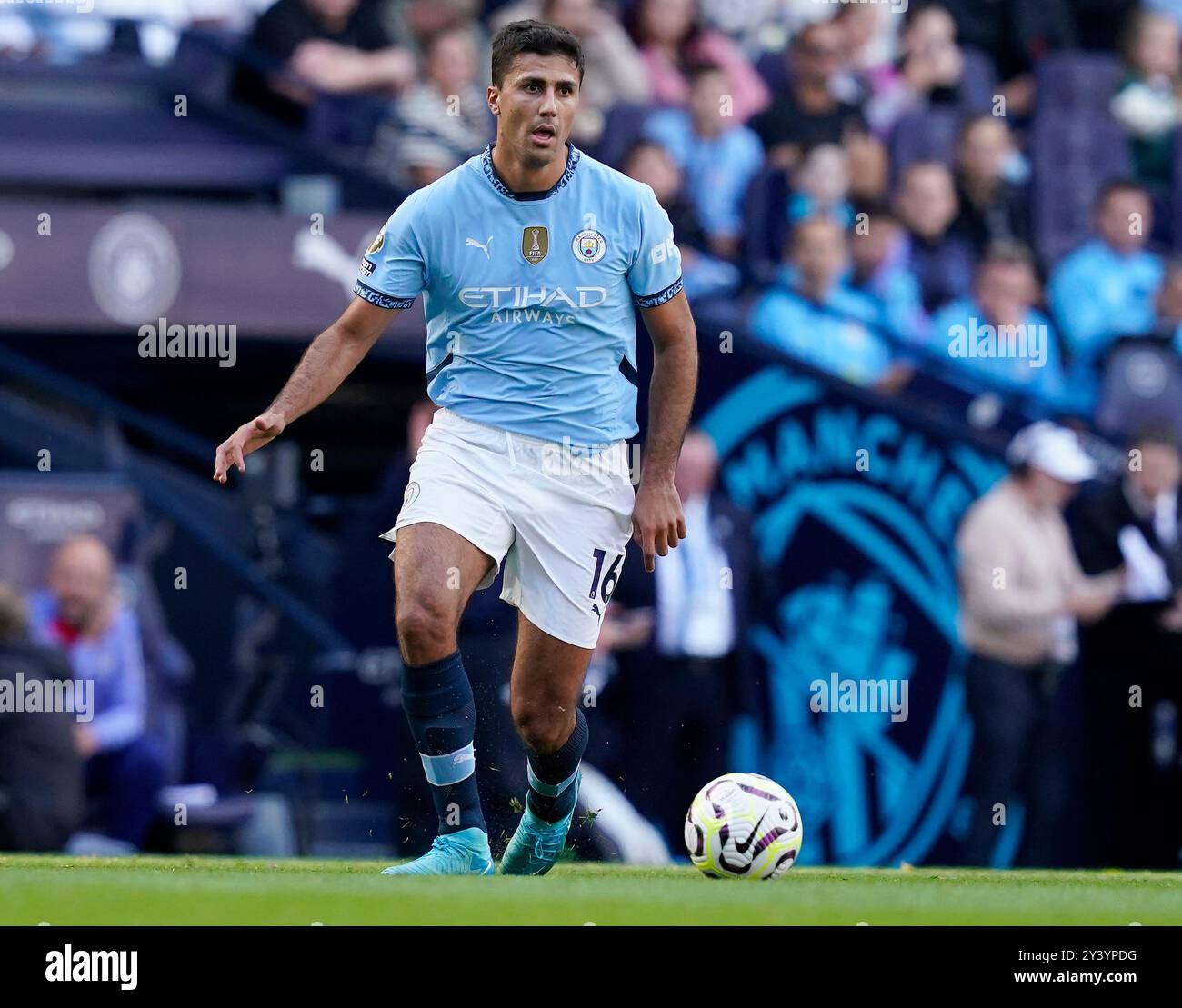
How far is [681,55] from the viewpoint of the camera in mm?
13742

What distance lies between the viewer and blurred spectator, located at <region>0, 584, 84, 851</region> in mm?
10602

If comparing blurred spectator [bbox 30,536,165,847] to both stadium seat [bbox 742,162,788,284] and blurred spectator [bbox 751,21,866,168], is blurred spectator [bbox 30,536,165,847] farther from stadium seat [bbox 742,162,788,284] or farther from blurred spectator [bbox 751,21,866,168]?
blurred spectator [bbox 751,21,866,168]

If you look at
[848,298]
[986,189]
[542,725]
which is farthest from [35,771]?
[986,189]

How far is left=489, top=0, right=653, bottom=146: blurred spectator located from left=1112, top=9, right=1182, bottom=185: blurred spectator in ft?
10.9

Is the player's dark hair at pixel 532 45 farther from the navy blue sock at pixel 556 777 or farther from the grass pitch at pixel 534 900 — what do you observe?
the grass pitch at pixel 534 900

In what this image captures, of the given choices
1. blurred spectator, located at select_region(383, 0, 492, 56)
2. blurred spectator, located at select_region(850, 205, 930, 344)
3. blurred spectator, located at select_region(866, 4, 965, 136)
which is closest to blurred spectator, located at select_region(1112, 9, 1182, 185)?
blurred spectator, located at select_region(866, 4, 965, 136)

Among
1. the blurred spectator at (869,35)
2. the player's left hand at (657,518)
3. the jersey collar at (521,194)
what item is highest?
the blurred spectator at (869,35)

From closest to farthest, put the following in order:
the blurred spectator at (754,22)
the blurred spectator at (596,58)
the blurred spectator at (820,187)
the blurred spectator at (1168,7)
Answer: the blurred spectator at (820,187) < the blurred spectator at (596,58) < the blurred spectator at (754,22) < the blurred spectator at (1168,7)

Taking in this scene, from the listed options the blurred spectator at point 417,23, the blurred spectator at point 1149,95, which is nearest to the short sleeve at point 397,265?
the blurred spectator at point 417,23

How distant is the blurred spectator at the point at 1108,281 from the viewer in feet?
43.4

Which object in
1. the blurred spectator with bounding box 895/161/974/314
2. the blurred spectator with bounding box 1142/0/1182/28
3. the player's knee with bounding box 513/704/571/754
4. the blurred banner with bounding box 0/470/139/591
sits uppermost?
the blurred spectator with bounding box 1142/0/1182/28

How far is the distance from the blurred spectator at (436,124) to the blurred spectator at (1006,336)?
114 inches

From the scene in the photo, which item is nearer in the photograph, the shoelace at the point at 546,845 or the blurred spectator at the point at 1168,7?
the shoelace at the point at 546,845

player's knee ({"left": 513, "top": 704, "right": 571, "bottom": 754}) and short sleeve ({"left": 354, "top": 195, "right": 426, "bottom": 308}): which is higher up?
short sleeve ({"left": 354, "top": 195, "right": 426, "bottom": 308})
